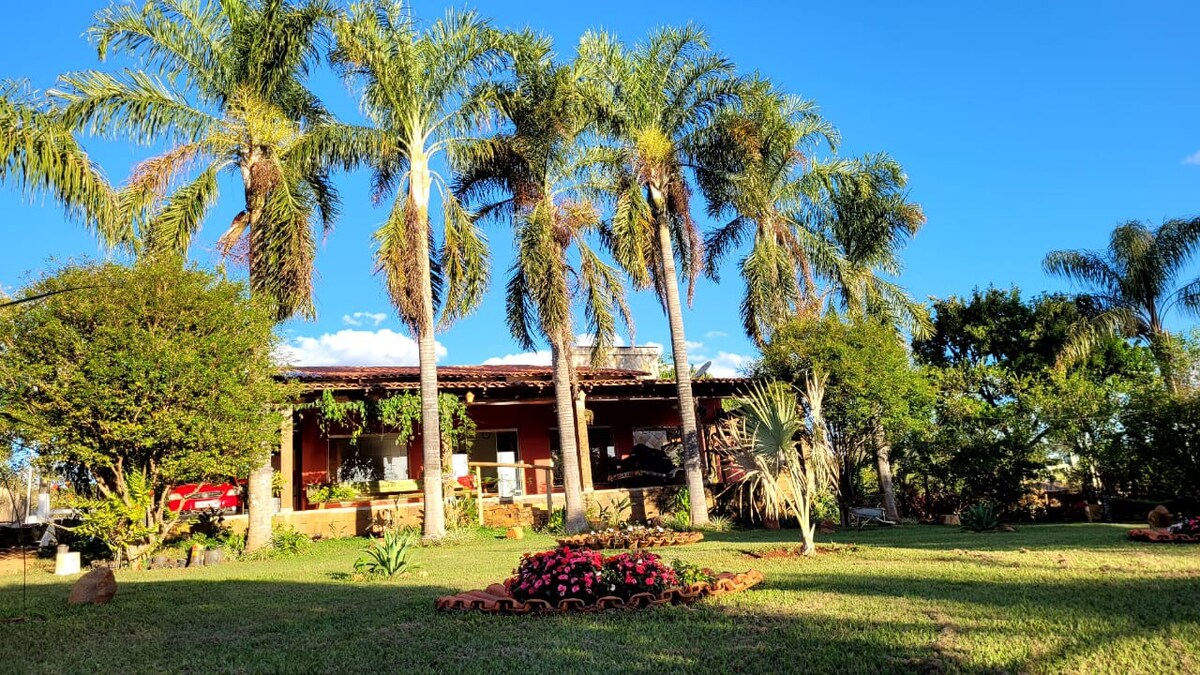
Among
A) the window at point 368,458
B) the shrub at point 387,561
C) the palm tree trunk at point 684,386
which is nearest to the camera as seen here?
the shrub at point 387,561

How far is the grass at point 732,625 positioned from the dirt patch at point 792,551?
1.44 ft

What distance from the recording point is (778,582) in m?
7.59

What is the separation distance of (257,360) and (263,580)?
4593 millimetres

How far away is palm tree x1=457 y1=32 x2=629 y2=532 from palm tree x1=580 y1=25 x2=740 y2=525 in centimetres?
79

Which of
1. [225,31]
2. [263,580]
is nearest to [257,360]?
[263,580]

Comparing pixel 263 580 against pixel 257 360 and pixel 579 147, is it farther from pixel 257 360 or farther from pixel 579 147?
pixel 579 147

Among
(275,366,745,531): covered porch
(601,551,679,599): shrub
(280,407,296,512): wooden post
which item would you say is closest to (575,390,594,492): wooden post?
(275,366,745,531): covered porch

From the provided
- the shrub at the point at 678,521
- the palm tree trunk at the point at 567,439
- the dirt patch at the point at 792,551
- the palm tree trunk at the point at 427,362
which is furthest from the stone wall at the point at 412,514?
the dirt patch at the point at 792,551

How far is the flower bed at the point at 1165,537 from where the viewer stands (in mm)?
9477

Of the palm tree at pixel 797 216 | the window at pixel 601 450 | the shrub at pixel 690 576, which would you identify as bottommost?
the shrub at pixel 690 576

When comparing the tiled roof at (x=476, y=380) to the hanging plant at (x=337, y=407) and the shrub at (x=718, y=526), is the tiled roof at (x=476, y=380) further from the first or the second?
the shrub at (x=718, y=526)

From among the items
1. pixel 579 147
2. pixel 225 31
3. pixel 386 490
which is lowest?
pixel 386 490

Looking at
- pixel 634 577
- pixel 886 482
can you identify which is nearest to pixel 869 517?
pixel 886 482

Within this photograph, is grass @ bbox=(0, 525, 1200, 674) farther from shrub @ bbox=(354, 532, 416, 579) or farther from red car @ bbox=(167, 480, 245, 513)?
red car @ bbox=(167, 480, 245, 513)
